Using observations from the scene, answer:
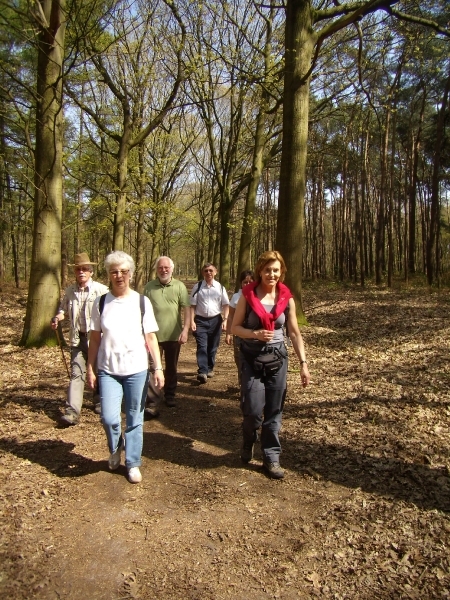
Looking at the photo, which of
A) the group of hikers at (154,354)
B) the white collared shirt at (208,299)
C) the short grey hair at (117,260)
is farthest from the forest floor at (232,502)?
the short grey hair at (117,260)

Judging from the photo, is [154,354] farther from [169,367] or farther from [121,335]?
[169,367]

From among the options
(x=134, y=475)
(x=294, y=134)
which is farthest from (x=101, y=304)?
(x=294, y=134)

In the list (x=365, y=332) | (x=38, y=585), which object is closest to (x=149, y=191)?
(x=365, y=332)

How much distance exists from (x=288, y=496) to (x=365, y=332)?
23.9 feet

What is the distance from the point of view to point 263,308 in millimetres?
4031

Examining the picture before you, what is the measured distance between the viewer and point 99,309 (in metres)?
4.06

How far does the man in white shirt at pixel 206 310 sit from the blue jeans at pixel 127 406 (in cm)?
347

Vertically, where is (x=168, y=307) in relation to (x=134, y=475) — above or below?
above

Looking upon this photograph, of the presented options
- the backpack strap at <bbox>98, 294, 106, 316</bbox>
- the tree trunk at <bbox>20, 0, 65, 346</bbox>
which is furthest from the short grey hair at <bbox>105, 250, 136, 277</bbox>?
the tree trunk at <bbox>20, 0, 65, 346</bbox>

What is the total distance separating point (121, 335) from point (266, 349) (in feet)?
4.34

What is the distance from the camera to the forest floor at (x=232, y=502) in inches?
111

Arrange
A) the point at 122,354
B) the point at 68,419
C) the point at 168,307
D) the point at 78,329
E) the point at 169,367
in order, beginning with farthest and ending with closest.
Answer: the point at 169,367 < the point at 168,307 < the point at 78,329 < the point at 68,419 < the point at 122,354

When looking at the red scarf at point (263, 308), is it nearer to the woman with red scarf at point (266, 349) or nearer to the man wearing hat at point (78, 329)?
the woman with red scarf at point (266, 349)

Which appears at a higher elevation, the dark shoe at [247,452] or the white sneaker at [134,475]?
the dark shoe at [247,452]
